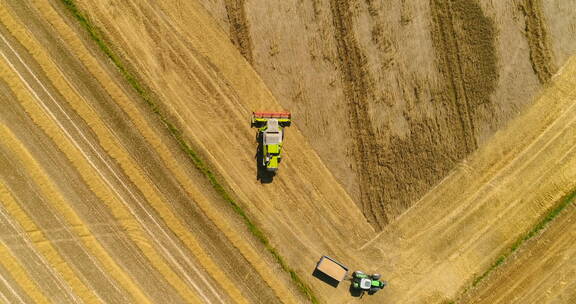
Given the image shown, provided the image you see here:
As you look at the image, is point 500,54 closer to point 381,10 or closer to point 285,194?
point 381,10

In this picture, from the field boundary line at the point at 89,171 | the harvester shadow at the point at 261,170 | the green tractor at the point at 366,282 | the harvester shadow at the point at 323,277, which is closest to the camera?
the field boundary line at the point at 89,171

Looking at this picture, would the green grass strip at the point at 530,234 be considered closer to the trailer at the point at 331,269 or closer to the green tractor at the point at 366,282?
the green tractor at the point at 366,282

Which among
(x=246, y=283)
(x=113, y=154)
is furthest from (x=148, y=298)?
(x=113, y=154)

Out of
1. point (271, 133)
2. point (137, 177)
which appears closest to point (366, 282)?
point (271, 133)

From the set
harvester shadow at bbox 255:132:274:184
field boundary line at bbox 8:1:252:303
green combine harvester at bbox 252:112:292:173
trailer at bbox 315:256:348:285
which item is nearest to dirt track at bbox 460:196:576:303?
Answer: trailer at bbox 315:256:348:285

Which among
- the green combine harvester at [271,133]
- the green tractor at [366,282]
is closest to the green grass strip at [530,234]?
the green tractor at [366,282]

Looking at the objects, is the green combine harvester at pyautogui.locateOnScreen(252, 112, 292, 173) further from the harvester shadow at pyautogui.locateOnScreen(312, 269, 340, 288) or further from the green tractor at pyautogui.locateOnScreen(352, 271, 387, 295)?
the green tractor at pyautogui.locateOnScreen(352, 271, 387, 295)
